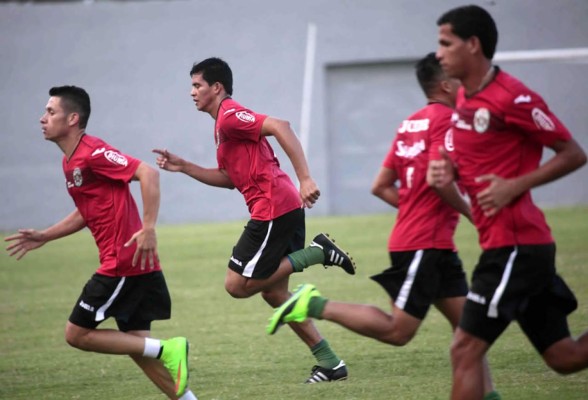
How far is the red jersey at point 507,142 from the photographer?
4.74 m

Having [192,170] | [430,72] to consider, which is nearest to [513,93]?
[430,72]

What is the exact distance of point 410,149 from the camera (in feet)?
19.1

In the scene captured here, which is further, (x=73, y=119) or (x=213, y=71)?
(x=213, y=71)

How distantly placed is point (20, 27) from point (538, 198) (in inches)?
556

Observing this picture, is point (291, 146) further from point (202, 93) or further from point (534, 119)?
point (534, 119)

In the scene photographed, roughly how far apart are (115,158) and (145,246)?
0.72 m

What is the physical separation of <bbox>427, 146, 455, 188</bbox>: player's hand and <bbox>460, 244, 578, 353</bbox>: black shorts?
0.42 metres

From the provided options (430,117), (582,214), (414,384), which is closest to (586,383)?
(414,384)

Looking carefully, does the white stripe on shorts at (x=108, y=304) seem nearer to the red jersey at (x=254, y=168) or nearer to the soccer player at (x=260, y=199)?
the soccer player at (x=260, y=199)

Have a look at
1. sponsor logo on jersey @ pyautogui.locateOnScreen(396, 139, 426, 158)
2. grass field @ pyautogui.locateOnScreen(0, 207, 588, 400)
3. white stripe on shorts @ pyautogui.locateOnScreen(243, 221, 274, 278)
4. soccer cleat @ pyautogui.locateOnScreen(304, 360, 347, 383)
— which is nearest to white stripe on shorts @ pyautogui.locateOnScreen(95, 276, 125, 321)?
grass field @ pyautogui.locateOnScreen(0, 207, 588, 400)

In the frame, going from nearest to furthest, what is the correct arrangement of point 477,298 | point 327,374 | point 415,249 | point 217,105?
point 477,298 → point 415,249 → point 327,374 → point 217,105

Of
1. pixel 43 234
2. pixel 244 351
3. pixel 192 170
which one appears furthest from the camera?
pixel 244 351

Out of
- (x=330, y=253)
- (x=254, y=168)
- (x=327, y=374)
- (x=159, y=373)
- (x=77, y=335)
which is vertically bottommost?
(x=327, y=374)

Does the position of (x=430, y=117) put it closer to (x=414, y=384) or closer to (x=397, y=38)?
(x=414, y=384)
